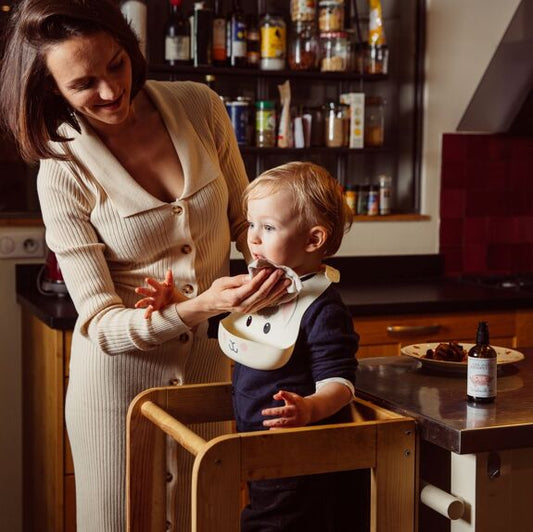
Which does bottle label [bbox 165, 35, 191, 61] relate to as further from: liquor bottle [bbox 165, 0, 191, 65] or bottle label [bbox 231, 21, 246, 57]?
bottle label [bbox 231, 21, 246, 57]

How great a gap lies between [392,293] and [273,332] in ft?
5.47

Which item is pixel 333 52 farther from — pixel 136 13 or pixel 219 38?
pixel 136 13

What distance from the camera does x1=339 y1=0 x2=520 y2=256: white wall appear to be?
139 inches

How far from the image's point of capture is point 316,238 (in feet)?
5.19

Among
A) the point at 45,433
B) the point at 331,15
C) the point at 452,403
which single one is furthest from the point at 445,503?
the point at 331,15

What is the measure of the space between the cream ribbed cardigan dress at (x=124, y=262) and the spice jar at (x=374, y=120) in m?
1.51

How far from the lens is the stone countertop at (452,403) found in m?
1.44

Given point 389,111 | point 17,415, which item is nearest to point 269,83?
point 389,111

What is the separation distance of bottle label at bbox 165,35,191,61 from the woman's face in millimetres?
1434

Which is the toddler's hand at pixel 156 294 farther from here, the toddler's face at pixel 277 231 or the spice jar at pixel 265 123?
the spice jar at pixel 265 123

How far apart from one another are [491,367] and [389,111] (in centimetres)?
217

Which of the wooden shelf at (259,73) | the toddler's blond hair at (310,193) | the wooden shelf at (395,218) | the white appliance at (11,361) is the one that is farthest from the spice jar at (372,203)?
A: the toddler's blond hair at (310,193)

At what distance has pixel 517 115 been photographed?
11.6 ft

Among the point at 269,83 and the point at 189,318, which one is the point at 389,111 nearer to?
the point at 269,83
